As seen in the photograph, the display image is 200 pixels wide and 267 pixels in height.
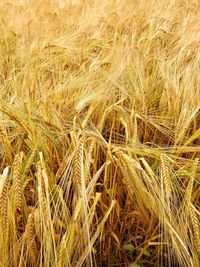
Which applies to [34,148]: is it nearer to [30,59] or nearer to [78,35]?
[30,59]

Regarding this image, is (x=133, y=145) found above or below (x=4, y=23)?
below

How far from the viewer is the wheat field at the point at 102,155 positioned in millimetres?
843

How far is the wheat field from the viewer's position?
0.84 metres

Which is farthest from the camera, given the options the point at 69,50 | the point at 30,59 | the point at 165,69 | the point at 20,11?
the point at 20,11

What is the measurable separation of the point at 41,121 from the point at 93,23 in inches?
53.4

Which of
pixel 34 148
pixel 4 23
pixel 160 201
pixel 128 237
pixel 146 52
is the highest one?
pixel 4 23

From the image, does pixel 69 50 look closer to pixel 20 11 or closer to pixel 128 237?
pixel 128 237

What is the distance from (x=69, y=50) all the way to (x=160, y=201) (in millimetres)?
1027

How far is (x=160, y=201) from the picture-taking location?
89 centimetres

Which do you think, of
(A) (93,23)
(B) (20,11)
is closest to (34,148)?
(A) (93,23)

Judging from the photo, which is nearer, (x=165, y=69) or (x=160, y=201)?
(x=160, y=201)

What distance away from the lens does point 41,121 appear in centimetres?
106

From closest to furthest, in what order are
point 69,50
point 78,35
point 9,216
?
point 9,216 < point 69,50 < point 78,35

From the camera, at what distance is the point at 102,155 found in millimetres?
1130
